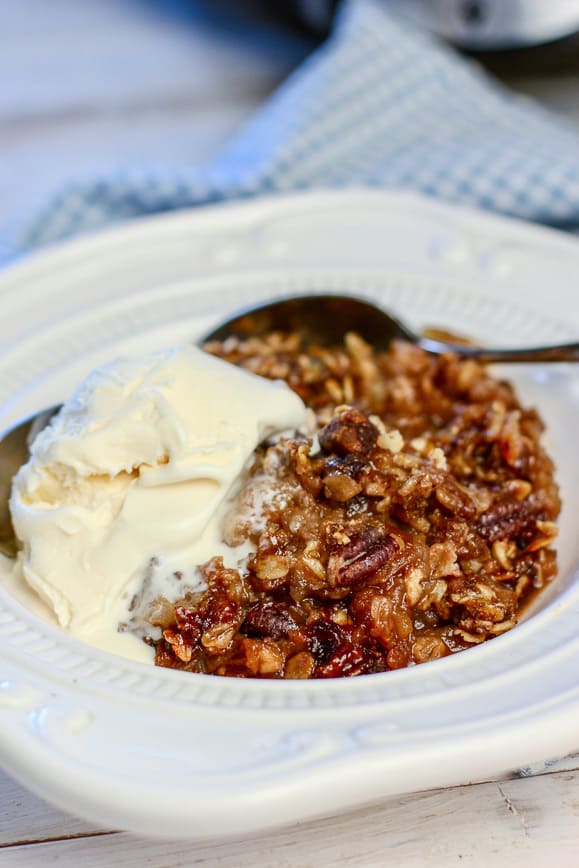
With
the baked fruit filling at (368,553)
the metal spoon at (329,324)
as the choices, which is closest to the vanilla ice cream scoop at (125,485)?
the baked fruit filling at (368,553)

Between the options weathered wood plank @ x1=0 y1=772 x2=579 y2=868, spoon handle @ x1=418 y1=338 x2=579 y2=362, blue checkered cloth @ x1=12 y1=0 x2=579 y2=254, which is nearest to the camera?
weathered wood plank @ x1=0 y1=772 x2=579 y2=868

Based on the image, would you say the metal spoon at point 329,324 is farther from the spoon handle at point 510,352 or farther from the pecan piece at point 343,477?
the pecan piece at point 343,477

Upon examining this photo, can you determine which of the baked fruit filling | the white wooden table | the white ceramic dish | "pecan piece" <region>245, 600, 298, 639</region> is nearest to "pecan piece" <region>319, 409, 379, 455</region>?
the baked fruit filling

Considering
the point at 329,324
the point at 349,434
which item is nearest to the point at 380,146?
the point at 329,324

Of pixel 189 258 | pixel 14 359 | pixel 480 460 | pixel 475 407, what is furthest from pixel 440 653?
pixel 189 258

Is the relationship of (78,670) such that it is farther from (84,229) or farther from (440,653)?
(84,229)

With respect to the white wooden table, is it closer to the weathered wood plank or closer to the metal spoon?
the weathered wood plank
